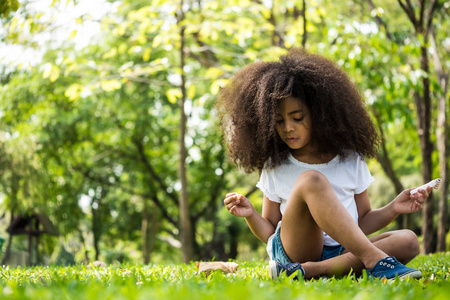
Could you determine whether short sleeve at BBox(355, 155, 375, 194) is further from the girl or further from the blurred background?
the blurred background

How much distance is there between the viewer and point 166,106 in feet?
45.9

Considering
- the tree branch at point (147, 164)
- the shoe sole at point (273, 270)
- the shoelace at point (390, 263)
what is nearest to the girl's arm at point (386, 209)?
the shoelace at point (390, 263)

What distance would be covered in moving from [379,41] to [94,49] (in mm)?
7813

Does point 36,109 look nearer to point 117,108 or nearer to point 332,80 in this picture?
point 117,108

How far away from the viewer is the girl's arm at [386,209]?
283 cm

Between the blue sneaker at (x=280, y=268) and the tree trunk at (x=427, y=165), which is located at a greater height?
the blue sneaker at (x=280, y=268)

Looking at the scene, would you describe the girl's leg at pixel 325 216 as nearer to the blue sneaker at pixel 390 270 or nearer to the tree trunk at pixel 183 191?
the blue sneaker at pixel 390 270

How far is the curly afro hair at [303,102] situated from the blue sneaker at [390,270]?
2.61 feet

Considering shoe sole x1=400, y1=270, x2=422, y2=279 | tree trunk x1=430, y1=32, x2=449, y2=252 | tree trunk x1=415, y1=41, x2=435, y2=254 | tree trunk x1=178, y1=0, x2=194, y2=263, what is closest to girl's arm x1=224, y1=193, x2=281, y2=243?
shoe sole x1=400, y1=270, x2=422, y2=279

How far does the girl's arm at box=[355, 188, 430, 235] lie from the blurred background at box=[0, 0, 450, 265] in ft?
8.93

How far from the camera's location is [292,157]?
294 centimetres

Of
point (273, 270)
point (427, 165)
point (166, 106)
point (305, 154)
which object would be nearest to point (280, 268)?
point (273, 270)

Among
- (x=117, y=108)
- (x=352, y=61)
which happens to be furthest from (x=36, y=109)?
(x=352, y=61)

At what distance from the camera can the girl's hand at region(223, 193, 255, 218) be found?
2.74 metres
